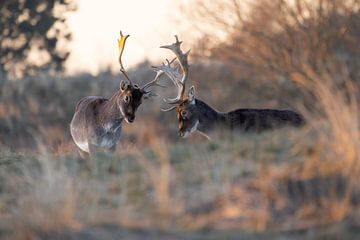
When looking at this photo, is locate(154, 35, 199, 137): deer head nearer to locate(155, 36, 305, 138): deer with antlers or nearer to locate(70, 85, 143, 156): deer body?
locate(155, 36, 305, 138): deer with antlers

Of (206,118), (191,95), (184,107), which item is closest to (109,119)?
(184,107)

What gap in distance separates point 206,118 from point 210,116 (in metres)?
0.08

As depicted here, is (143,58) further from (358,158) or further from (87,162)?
(358,158)

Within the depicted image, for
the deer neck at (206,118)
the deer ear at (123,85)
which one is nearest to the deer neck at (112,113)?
the deer ear at (123,85)

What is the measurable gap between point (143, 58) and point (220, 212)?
86.4ft

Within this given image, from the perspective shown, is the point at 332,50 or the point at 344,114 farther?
the point at 332,50

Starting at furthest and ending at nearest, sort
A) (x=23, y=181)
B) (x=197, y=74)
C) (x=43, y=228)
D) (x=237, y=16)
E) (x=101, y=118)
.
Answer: (x=197, y=74) → (x=237, y=16) → (x=101, y=118) → (x=23, y=181) → (x=43, y=228)

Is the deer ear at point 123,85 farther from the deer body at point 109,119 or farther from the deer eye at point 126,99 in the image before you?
the deer eye at point 126,99

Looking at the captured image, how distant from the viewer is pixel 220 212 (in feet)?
27.6

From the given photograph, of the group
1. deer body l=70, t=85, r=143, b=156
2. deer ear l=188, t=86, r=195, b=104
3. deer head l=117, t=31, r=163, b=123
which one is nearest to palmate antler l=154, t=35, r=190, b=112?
deer ear l=188, t=86, r=195, b=104

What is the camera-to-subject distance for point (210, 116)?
16.7 metres

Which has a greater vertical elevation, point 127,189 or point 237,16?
point 237,16

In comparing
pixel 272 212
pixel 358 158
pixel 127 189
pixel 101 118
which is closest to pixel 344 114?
pixel 358 158

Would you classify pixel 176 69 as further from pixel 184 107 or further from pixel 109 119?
pixel 109 119
